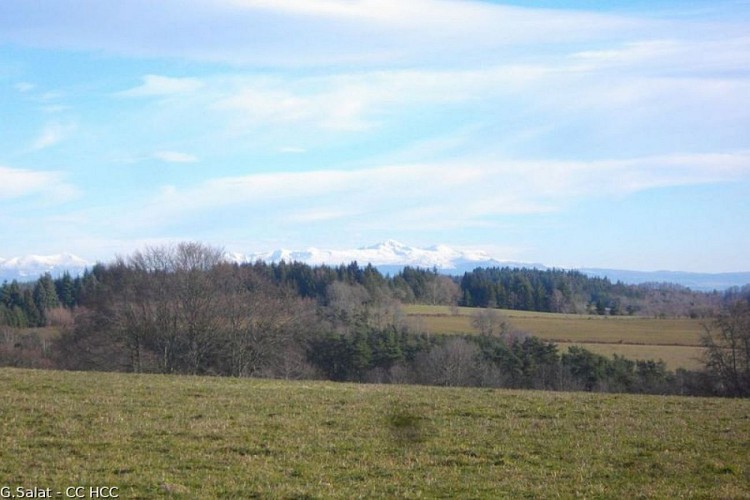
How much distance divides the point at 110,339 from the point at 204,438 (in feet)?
127

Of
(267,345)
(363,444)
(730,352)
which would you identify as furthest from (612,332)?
(363,444)

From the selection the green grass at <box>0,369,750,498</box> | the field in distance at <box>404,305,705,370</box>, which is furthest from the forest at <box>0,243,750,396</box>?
the green grass at <box>0,369,750,498</box>

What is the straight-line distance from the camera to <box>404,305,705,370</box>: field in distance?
6481 cm

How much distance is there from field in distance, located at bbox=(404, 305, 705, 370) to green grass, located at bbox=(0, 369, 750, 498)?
39.4 m

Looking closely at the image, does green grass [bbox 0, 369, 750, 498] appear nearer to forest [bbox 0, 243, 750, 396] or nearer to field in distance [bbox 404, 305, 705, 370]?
forest [bbox 0, 243, 750, 396]

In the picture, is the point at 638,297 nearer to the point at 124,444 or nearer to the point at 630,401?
the point at 630,401

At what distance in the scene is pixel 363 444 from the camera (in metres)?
13.0

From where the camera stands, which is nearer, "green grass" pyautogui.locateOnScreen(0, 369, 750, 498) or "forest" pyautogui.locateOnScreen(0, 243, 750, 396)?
"green grass" pyautogui.locateOnScreen(0, 369, 750, 498)

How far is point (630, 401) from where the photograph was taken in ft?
64.3

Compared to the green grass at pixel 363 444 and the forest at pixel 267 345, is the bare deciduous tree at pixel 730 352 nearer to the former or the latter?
the forest at pixel 267 345

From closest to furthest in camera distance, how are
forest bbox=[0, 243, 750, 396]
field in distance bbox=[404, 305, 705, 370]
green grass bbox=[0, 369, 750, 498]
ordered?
1. green grass bbox=[0, 369, 750, 498]
2. forest bbox=[0, 243, 750, 396]
3. field in distance bbox=[404, 305, 705, 370]

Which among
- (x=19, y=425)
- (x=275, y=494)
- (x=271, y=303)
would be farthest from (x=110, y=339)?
(x=275, y=494)

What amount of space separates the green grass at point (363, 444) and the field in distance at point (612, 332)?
3940cm

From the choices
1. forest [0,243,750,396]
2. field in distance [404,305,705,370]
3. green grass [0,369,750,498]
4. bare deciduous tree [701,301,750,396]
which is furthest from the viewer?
field in distance [404,305,705,370]
